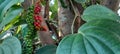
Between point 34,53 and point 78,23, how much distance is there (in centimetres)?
20

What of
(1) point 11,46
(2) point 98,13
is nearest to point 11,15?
(1) point 11,46

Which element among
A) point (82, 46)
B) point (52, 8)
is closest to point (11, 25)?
point (82, 46)

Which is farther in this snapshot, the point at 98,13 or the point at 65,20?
the point at 65,20

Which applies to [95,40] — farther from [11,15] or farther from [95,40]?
[11,15]

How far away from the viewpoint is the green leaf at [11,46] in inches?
22.0

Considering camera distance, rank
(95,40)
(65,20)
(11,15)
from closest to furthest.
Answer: (95,40) < (11,15) < (65,20)

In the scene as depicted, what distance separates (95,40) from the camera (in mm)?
512

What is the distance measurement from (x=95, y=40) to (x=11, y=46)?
0.20m

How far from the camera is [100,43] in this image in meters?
0.50

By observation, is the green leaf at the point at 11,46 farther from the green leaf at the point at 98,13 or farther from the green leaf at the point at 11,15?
the green leaf at the point at 98,13

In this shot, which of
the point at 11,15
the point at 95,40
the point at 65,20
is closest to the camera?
the point at 95,40

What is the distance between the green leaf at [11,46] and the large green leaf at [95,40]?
4.1 inches

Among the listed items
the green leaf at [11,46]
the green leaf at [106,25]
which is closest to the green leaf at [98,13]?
the green leaf at [106,25]

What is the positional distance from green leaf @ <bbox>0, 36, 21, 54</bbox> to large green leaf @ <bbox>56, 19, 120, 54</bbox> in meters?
0.10
